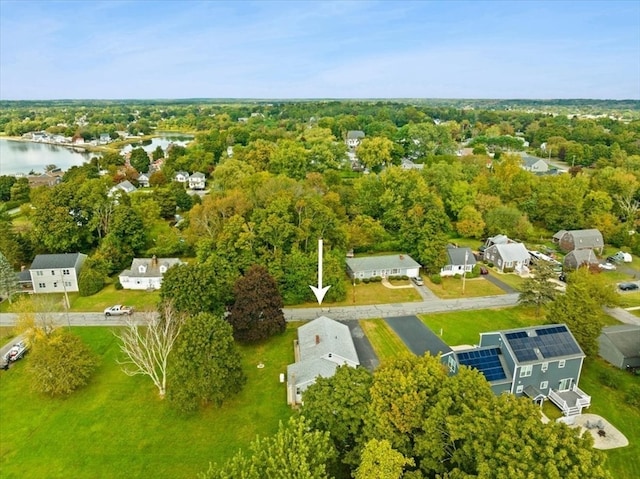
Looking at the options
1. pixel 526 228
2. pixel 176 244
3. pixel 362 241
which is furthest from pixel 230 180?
pixel 526 228

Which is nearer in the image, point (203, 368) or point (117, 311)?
point (203, 368)

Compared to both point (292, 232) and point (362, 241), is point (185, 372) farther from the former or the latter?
point (362, 241)

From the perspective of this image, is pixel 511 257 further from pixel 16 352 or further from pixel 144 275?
pixel 16 352

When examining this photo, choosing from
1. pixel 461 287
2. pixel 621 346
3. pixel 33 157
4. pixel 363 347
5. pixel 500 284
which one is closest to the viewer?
pixel 621 346

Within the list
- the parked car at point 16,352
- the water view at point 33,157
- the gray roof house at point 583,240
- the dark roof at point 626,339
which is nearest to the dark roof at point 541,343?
the dark roof at point 626,339

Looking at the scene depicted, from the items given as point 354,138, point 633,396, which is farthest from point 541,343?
point 354,138
